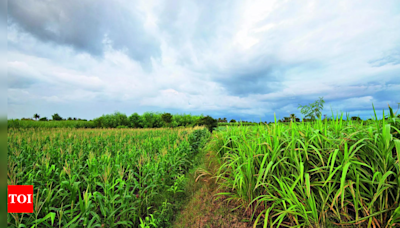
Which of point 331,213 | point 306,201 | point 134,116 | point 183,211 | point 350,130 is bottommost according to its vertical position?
point 183,211

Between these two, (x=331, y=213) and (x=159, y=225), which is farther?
(x=159, y=225)

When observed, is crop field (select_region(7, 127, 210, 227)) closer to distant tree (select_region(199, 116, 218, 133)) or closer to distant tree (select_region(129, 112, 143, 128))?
distant tree (select_region(199, 116, 218, 133))

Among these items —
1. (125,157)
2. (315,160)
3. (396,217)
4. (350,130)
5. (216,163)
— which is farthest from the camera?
(216,163)

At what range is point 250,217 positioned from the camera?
2359mm

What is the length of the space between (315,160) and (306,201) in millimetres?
593

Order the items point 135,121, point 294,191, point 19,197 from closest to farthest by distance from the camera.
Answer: point 19,197 → point 294,191 → point 135,121

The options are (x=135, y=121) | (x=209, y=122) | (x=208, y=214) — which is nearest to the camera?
(x=208, y=214)

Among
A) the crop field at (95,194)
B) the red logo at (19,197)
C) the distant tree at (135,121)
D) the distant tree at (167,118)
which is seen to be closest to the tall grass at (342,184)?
the crop field at (95,194)

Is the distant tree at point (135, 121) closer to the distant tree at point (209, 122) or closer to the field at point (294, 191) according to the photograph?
the distant tree at point (209, 122)

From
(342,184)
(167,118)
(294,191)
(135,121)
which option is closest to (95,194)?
(294,191)

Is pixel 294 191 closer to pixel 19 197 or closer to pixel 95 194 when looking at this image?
pixel 95 194

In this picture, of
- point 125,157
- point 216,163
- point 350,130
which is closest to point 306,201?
point 350,130

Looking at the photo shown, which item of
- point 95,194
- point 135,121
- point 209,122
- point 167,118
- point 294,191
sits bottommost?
point 294,191

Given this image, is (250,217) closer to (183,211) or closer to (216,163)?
(183,211)
